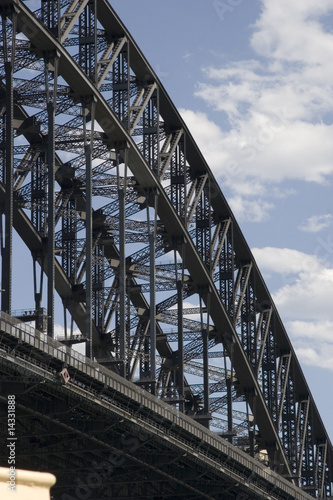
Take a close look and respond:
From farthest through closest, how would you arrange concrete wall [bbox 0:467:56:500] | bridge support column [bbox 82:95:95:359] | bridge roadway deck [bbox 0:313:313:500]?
bridge support column [bbox 82:95:95:359]
bridge roadway deck [bbox 0:313:313:500]
concrete wall [bbox 0:467:56:500]

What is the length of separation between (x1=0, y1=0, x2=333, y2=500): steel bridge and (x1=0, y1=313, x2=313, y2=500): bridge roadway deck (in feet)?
0.47

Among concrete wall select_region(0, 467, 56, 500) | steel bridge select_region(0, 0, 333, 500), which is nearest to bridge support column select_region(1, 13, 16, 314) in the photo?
steel bridge select_region(0, 0, 333, 500)

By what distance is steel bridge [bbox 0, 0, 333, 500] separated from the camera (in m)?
66.3

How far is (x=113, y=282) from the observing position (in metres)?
93.5

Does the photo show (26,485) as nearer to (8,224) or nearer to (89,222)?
(8,224)

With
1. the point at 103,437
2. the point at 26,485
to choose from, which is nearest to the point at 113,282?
the point at 103,437

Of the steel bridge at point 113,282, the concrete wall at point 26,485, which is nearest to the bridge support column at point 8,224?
the steel bridge at point 113,282

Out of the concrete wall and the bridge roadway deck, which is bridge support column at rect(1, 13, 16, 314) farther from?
the concrete wall

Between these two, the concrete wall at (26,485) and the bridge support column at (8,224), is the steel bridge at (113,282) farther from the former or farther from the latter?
the concrete wall at (26,485)

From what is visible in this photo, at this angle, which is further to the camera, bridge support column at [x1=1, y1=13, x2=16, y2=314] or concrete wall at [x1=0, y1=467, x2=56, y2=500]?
bridge support column at [x1=1, y1=13, x2=16, y2=314]

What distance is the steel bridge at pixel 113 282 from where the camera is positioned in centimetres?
6631

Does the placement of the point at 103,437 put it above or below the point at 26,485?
above

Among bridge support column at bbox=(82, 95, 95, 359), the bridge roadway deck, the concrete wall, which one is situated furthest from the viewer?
bridge support column at bbox=(82, 95, 95, 359)

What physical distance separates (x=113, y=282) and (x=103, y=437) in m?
19.6
